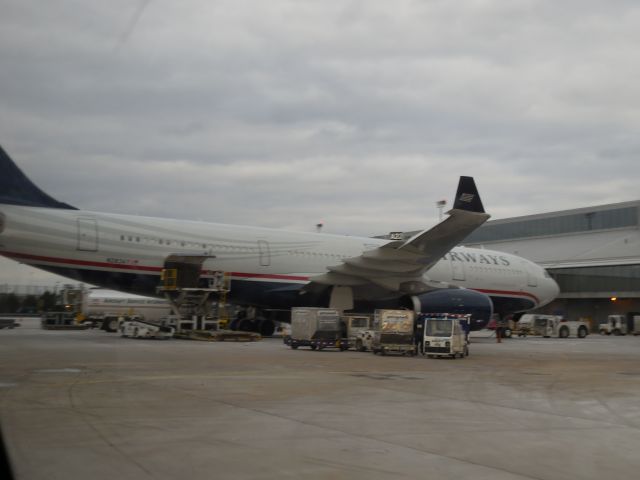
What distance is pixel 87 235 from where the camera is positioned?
86.4ft

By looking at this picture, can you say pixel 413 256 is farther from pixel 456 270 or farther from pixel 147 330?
pixel 147 330

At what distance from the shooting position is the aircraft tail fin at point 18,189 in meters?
24.8

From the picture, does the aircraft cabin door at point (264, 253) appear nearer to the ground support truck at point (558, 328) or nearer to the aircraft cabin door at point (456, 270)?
the aircraft cabin door at point (456, 270)

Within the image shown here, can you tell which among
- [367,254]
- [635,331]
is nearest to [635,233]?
[635,331]

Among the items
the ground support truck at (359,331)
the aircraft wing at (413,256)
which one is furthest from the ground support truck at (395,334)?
the aircraft wing at (413,256)

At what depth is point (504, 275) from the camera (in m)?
36.6

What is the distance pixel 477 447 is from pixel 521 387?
6.61m

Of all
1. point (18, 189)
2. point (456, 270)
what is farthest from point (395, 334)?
point (18, 189)

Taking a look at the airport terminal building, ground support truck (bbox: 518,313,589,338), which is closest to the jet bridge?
ground support truck (bbox: 518,313,589,338)

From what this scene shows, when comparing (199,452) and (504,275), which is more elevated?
(504,275)

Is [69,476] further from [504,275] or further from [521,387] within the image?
[504,275]

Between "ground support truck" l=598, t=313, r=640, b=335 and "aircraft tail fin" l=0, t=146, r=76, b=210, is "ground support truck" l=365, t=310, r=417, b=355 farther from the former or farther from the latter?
"ground support truck" l=598, t=313, r=640, b=335

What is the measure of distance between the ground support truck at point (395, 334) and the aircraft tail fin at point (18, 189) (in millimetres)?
13253

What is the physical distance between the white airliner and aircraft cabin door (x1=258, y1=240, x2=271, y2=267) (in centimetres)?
4
